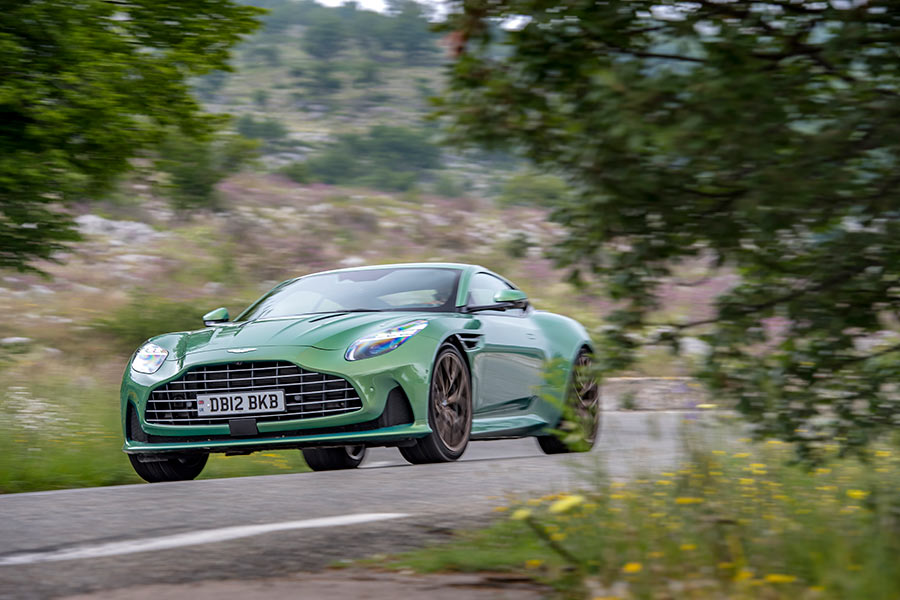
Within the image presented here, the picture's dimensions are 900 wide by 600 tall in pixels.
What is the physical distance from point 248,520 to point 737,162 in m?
2.66

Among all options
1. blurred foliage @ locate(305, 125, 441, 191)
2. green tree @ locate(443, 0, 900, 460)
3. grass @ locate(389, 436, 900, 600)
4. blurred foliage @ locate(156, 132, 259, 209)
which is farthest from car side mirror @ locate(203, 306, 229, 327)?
blurred foliage @ locate(305, 125, 441, 191)

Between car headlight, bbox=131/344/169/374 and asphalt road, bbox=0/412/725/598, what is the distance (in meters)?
0.85

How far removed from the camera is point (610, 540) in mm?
4008

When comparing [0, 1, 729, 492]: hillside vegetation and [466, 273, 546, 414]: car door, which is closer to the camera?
[466, 273, 546, 414]: car door

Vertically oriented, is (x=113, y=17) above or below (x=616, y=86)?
below

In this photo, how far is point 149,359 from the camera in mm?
7875

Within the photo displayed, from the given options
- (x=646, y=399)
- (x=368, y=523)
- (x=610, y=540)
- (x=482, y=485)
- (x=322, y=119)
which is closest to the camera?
(x=610, y=540)

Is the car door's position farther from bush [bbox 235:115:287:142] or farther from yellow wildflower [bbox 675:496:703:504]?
bush [bbox 235:115:287:142]

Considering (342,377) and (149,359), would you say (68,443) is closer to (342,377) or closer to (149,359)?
(149,359)

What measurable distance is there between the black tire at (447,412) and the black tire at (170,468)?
1652 mm

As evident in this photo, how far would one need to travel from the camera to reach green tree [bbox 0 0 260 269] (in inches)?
397

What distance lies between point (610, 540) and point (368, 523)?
1.52 m

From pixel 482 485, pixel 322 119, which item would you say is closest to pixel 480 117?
pixel 482 485

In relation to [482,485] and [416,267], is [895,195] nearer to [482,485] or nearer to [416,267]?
[482,485]
